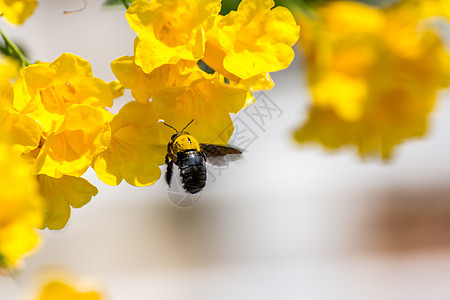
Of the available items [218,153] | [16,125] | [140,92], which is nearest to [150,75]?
[140,92]

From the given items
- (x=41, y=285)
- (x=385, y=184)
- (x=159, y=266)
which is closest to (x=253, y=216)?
(x=159, y=266)

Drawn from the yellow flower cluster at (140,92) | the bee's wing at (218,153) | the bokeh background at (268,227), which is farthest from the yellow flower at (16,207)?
the bokeh background at (268,227)

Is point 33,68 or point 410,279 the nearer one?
point 33,68

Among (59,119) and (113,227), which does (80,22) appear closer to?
(113,227)

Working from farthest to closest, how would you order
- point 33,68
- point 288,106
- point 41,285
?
point 288,106 < point 41,285 < point 33,68

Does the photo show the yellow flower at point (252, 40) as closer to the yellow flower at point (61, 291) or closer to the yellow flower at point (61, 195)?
the yellow flower at point (61, 195)

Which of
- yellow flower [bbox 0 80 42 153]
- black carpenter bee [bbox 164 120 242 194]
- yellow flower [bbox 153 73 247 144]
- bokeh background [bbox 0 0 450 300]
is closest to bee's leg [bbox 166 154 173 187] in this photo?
black carpenter bee [bbox 164 120 242 194]

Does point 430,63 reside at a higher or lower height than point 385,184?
higher

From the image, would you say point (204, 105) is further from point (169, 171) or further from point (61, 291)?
point (61, 291)
